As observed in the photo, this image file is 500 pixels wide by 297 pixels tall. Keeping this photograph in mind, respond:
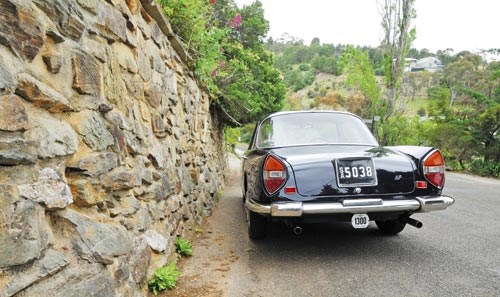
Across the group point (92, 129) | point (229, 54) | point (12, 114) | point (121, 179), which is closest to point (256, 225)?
point (121, 179)

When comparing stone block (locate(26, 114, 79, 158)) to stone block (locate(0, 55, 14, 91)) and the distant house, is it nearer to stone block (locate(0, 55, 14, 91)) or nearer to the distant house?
stone block (locate(0, 55, 14, 91))

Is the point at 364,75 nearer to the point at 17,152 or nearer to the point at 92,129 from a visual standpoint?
the point at 92,129

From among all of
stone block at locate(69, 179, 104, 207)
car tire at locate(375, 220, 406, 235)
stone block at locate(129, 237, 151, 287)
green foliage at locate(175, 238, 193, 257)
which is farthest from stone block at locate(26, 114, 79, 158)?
car tire at locate(375, 220, 406, 235)

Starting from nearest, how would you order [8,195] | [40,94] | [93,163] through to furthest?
[8,195] < [40,94] < [93,163]

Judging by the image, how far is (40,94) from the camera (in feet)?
5.46

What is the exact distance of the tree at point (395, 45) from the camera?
15492mm

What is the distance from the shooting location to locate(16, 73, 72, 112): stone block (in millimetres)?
1561

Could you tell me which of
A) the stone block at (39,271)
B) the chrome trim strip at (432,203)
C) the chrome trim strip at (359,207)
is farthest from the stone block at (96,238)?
the chrome trim strip at (432,203)

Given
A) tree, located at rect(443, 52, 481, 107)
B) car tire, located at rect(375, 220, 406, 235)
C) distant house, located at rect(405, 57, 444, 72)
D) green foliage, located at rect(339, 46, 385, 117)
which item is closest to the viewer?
car tire, located at rect(375, 220, 406, 235)

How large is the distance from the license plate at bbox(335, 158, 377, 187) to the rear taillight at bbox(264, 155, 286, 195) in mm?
549

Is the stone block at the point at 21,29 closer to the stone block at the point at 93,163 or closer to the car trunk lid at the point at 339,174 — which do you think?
the stone block at the point at 93,163

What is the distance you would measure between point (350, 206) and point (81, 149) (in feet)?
7.86

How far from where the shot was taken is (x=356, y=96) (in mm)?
33188

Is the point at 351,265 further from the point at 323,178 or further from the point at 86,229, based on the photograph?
the point at 86,229
